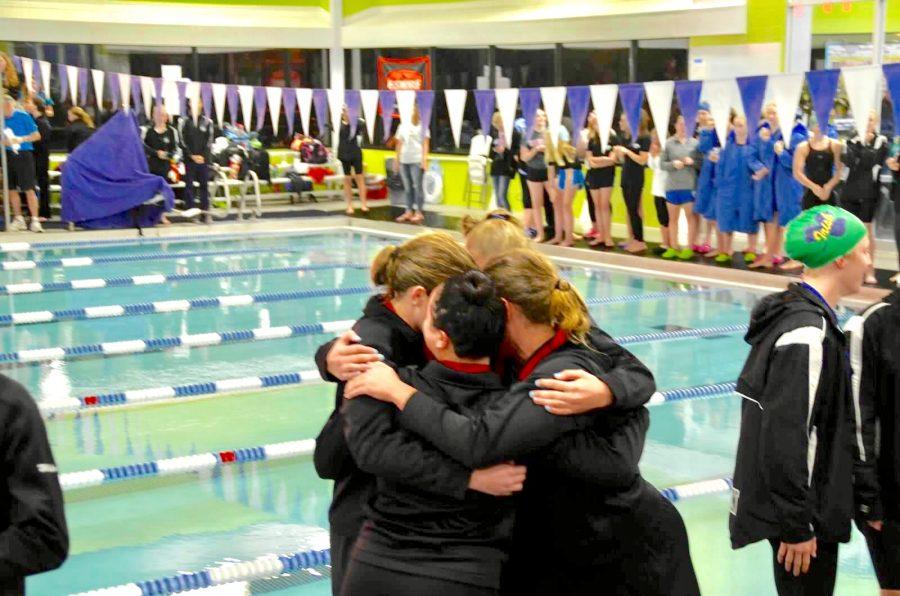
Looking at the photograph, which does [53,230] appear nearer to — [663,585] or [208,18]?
[208,18]

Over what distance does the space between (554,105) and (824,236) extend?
35.2 feet

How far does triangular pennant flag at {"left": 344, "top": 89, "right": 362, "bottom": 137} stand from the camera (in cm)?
1686

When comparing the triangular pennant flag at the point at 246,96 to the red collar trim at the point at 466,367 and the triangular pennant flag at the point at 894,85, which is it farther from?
the red collar trim at the point at 466,367

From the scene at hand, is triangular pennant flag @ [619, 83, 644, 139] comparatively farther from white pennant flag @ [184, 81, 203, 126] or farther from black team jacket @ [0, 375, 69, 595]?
black team jacket @ [0, 375, 69, 595]

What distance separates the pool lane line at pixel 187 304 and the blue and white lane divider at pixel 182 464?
382 centimetres

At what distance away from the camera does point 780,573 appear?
9.30 feet

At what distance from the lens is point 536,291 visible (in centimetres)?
226

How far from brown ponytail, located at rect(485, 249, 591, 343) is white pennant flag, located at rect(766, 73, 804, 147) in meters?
9.09

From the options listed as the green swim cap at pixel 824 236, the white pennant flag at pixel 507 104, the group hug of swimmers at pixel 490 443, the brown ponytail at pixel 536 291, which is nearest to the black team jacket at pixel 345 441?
the group hug of swimmers at pixel 490 443

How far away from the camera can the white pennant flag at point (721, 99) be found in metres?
11.3

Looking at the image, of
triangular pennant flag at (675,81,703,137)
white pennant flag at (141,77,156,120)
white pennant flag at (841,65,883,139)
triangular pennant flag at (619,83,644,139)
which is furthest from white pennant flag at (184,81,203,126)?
white pennant flag at (841,65,883,139)

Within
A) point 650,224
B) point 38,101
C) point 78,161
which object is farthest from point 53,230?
point 650,224

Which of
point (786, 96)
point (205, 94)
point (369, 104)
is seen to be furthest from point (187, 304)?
point (205, 94)

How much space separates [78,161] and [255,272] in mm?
4951
